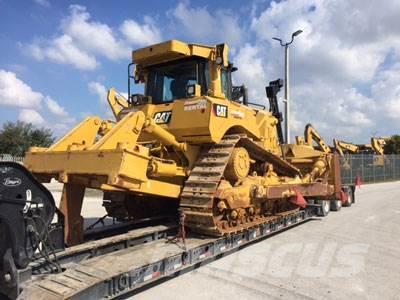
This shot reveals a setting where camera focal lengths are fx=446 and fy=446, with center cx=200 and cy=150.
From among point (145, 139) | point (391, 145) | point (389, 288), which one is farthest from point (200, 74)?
point (391, 145)

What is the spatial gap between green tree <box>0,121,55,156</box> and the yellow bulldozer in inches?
2182

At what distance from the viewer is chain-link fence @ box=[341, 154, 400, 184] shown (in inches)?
996

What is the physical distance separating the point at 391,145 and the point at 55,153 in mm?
53965

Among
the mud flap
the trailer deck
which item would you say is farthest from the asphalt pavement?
the mud flap

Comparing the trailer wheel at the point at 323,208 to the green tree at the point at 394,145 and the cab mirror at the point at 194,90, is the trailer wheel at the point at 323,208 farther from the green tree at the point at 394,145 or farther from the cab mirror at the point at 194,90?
the green tree at the point at 394,145

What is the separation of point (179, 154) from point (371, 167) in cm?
2479

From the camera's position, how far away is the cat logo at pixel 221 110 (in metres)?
7.76

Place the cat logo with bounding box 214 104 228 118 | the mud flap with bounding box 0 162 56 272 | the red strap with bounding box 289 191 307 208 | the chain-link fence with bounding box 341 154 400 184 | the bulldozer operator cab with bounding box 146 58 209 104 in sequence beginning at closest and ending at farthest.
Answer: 1. the mud flap with bounding box 0 162 56 272
2. the cat logo with bounding box 214 104 228 118
3. the bulldozer operator cab with bounding box 146 58 209 104
4. the red strap with bounding box 289 191 307 208
5. the chain-link fence with bounding box 341 154 400 184

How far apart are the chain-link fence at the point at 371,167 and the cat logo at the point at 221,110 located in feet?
54.5

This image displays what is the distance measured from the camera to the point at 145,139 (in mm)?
8383

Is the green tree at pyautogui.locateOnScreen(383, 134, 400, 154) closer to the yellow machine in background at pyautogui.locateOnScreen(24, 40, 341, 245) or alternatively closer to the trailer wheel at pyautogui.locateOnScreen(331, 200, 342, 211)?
the trailer wheel at pyautogui.locateOnScreen(331, 200, 342, 211)

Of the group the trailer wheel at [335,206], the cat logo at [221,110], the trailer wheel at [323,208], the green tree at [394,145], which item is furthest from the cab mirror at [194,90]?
the green tree at [394,145]

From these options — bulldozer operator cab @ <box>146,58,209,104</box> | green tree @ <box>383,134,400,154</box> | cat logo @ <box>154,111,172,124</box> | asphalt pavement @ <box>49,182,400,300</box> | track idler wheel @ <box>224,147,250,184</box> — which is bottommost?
asphalt pavement @ <box>49,182,400,300</box>

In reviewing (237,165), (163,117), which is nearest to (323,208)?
(237,165)
